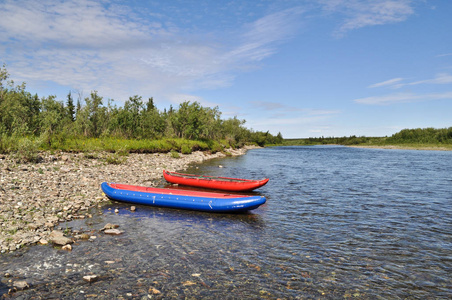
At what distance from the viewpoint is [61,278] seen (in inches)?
312

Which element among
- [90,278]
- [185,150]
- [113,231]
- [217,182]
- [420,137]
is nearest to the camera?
[90,278]

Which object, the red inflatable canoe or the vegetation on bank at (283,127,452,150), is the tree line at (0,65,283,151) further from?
the vegetation on bank at (283,127,452,150)

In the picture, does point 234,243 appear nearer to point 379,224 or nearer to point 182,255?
point 182,255

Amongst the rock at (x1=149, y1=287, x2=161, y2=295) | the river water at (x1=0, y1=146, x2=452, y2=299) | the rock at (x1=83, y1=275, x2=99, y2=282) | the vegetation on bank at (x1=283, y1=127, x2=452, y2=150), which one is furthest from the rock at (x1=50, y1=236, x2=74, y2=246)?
the vegetation on bank at (x1=283, y1=127, x2=452, y2=150)

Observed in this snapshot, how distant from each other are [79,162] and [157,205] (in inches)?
506

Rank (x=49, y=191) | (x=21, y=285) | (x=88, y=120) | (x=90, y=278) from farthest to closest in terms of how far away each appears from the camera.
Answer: (x=88, y=120)
(x=49, y=191)
(x=90, y=278)
(x=21, y=285)

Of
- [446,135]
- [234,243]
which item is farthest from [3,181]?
[446,135]

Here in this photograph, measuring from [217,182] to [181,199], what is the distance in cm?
736

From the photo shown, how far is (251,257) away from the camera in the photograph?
10102 millimetres

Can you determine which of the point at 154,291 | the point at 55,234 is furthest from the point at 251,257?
the point at 55,234

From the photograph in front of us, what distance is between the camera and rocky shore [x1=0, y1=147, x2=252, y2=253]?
35.0 ft

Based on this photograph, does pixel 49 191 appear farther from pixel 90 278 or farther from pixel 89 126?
pixel 89 126

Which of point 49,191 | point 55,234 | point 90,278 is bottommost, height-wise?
point 90,278

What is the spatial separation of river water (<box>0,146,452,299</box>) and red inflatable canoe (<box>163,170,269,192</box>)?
4922 millimetres
